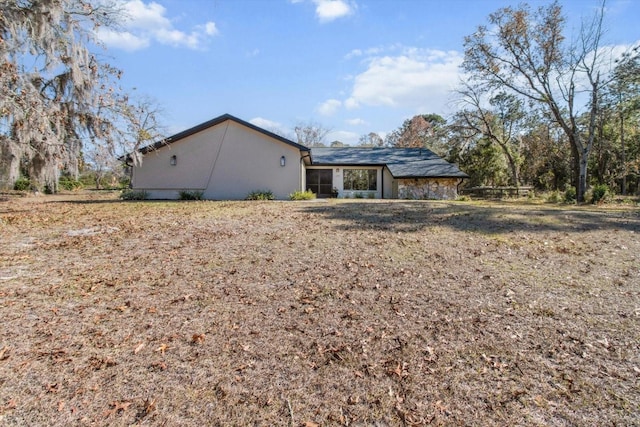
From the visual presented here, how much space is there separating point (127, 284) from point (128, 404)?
2293mm

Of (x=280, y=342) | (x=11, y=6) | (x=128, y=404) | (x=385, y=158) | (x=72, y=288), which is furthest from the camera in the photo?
(x=385, y=158)

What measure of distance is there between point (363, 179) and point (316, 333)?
728 inches

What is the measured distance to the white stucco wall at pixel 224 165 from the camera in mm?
17453

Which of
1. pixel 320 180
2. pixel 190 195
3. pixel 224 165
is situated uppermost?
pixel 224 165

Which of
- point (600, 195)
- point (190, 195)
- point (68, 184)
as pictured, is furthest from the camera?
point (68, 184)

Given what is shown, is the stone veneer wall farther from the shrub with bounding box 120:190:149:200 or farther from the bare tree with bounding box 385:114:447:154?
the shrub with bounding box 120:190:149:200

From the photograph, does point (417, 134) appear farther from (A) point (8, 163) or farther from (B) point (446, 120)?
(A) point (8, 163)

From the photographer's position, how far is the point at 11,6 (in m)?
8.37

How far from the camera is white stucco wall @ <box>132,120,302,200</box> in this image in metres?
17.5

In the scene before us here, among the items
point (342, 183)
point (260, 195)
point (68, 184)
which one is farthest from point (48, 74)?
point (68, 184)

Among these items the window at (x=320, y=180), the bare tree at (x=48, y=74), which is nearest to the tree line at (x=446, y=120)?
the bare tree at (x=48, y=74)

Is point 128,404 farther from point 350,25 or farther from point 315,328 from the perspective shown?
point 350,25

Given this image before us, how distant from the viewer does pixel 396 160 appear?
21.7 meters

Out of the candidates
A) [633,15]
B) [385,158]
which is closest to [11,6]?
[385,158]
